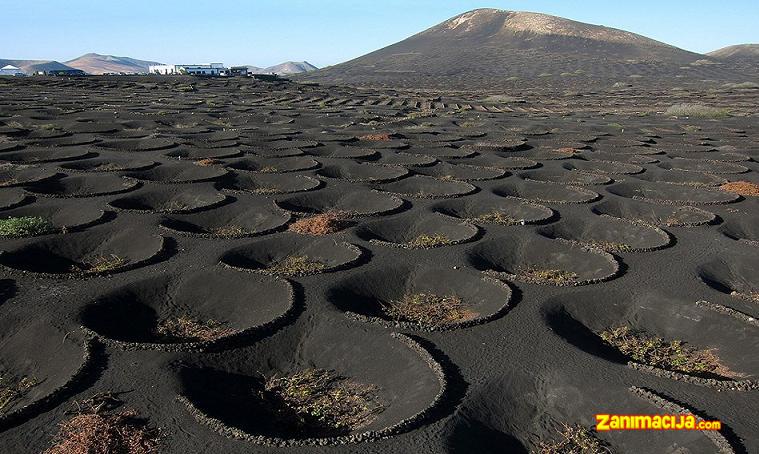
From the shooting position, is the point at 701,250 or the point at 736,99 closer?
the point at 701,250

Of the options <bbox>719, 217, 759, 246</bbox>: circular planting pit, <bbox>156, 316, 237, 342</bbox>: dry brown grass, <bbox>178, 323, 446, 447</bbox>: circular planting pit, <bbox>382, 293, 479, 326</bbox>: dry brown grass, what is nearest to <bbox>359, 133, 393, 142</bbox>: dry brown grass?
<bbox>719, 217, 759, 246</bbox>: circular planting pit

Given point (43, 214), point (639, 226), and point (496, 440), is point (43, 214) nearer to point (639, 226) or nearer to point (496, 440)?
point (496, 440)

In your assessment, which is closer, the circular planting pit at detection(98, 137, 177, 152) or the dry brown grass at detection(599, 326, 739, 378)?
the dry brown grass at detection(599, 326, 739, 378)

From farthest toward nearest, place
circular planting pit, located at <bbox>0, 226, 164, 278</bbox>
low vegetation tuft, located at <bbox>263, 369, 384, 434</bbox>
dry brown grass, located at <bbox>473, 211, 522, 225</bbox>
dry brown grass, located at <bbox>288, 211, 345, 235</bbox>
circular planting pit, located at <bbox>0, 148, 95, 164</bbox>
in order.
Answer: circular planting pit, located at <bbox>0, 148, 95, 164</bbox>, dry brown grass, located at <bbox>473, 211, 522, 225</bbox>, dry brown grass, located at <bbox>288, 211, 345, 235</bbox>, circular planting pit, located at <bbox>0, 226, 164, 278</bbox>, low vegetation tuft, located at <bbox>263, 369, 384, 434</bbox>

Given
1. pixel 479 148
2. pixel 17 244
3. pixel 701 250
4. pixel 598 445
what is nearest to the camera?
pixel 598 445

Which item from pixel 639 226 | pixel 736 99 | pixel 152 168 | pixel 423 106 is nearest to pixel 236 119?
pixel 152 168

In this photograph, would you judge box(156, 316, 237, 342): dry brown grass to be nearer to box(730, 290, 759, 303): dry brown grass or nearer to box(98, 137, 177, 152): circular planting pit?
box(730, 290, 759, 303): dry brown grass

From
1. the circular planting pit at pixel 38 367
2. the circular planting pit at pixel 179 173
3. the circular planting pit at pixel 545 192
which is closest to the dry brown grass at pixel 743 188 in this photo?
the circular planting pit at pixel 545 192

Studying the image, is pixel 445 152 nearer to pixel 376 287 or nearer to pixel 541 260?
pixel 541 260
